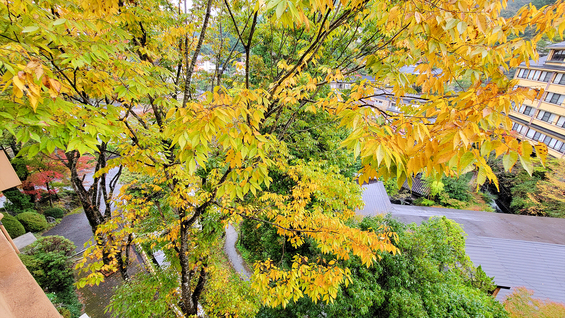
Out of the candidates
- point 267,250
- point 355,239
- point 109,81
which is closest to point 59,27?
point 109,81

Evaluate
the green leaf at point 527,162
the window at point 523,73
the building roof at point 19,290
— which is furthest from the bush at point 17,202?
the window at point 523,73

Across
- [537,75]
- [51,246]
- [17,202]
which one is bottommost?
[17,202]

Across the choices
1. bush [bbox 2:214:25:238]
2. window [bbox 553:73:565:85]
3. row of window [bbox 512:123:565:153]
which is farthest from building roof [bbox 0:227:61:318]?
window [bbox 553:73:565:85]

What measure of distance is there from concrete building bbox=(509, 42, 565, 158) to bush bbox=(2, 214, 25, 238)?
35.3m

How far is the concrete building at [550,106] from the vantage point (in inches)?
760

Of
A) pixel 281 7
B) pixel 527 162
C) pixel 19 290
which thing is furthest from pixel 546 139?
pixel 19 290

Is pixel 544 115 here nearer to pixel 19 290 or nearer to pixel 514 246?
pixel 514 246

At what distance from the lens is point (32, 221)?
1179 centimetres

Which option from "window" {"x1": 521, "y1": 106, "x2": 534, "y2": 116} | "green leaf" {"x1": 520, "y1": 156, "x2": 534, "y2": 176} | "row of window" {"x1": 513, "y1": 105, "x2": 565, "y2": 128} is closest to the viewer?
"green leaf" {"x1": 520, "y1": 156, "x2": 534, "y2": 176}

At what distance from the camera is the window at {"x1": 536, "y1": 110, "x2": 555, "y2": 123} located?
66.6 feet

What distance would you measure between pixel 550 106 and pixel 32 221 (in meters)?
40.2

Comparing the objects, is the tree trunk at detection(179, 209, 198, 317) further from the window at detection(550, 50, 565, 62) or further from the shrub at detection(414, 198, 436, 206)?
the window at detection(550, 50, 565, 62)

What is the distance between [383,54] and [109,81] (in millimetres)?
4302

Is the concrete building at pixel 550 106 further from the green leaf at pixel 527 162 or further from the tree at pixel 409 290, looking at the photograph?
the green leaf at pixel 527 162
